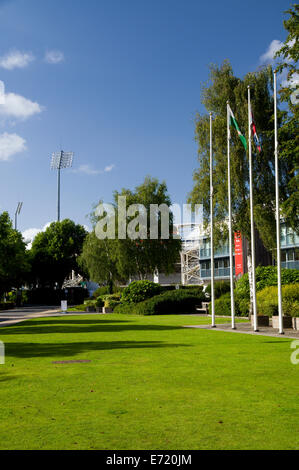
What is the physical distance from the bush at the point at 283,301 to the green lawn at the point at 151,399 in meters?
8.22

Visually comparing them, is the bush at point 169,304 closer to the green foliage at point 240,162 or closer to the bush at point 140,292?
the bush at point 140,292

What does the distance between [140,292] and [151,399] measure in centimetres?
3703

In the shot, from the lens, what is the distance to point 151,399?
26.7ft

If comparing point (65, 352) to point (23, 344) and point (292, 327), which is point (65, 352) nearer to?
point (23, 344)

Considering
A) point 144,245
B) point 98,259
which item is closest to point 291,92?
point 144,245

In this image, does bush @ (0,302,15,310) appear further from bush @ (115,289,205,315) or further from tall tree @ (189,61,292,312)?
tall tree @ (189,61,292,312)

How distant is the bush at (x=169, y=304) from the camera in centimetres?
4047

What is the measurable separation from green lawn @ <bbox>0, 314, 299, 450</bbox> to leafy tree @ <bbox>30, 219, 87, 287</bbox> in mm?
73770

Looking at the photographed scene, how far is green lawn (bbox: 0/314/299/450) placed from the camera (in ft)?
19.3

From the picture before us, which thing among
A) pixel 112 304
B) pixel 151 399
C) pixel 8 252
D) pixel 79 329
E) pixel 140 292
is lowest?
pixel 79 329

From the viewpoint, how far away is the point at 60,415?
7.08 metres

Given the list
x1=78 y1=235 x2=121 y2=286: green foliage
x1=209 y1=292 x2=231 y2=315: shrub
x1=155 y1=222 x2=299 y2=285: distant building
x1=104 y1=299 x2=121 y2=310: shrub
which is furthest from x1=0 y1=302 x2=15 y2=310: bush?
x1=209 y1=292 x2=231 y2=315: shrub

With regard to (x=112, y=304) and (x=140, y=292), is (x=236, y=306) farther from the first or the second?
(x=112, y=304)
